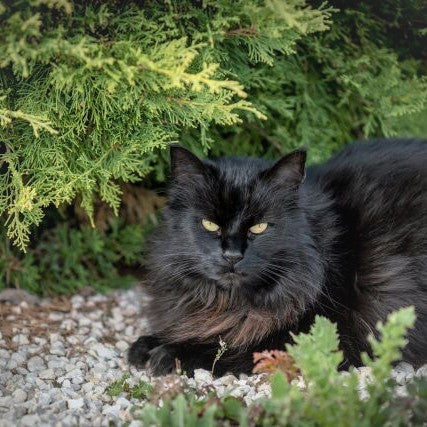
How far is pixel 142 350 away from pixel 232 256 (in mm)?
821

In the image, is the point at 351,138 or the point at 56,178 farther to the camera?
the point at 351,138

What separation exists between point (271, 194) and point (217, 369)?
817mm

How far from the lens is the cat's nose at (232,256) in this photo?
8.37 feet

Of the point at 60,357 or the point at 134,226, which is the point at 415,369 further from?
the point at 134,226

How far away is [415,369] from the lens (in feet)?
9.55

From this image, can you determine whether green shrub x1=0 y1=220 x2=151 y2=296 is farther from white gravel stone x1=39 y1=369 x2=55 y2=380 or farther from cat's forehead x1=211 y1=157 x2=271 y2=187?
cat's forehead x1=211 y1=157 x2=271 y2=187

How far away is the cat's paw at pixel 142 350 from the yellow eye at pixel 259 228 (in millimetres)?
829

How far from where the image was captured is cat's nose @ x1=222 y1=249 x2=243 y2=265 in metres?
2.55

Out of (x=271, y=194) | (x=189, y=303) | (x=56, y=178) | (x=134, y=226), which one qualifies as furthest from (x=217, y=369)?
(x=134, y=226)

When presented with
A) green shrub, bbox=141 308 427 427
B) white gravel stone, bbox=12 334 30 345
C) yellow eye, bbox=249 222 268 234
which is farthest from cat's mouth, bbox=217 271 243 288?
white gravel stone, bbox=12 334 30 345

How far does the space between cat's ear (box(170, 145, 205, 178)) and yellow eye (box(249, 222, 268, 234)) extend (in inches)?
12.7

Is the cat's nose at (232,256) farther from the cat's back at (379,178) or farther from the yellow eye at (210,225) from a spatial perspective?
the cat's back at (379,178)

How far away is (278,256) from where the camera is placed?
2689mm

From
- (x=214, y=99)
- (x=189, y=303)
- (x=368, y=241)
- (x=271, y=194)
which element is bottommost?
(x=189, y=303)
